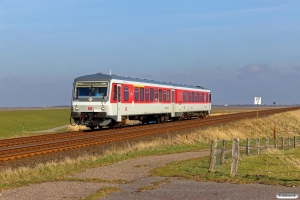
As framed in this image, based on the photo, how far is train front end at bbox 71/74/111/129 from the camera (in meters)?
32.7

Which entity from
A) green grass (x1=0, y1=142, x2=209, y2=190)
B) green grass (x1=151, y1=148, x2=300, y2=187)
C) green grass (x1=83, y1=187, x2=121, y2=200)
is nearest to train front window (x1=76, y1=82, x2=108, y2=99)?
green grass (x1=0, y1=142, x2=209, y2=190)

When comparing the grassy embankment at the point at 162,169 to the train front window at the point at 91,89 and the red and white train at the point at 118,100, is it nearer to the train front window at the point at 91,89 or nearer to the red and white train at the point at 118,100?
the red and white train at the point at 118,100

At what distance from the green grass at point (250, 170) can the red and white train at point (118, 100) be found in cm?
1206

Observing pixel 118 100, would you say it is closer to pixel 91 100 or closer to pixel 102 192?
pixel 91 100

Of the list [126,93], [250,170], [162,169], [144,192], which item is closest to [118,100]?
[126,93]

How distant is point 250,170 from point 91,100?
Answer: 16426 millimetres

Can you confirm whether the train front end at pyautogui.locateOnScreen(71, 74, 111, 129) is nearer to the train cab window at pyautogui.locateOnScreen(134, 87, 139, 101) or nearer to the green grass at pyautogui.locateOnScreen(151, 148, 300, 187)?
the train cab window at pyautogui.locateOnScreen(134, 87, 139, 101)

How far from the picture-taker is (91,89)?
110ft

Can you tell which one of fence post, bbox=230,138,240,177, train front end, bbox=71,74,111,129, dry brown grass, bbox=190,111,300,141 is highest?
train front end, bbox=71,74,111,129

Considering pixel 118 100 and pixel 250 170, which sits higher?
pixel 118 100

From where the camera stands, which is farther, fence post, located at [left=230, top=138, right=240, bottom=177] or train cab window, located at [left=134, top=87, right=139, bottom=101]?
train cab window, located at [left=134, top=87, right=139, bottom=101]

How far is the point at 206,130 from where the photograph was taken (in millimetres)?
34812

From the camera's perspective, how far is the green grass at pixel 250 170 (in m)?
14.1

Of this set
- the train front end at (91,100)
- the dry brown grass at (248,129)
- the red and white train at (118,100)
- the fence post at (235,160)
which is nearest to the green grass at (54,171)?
the fence post at (235,160)
